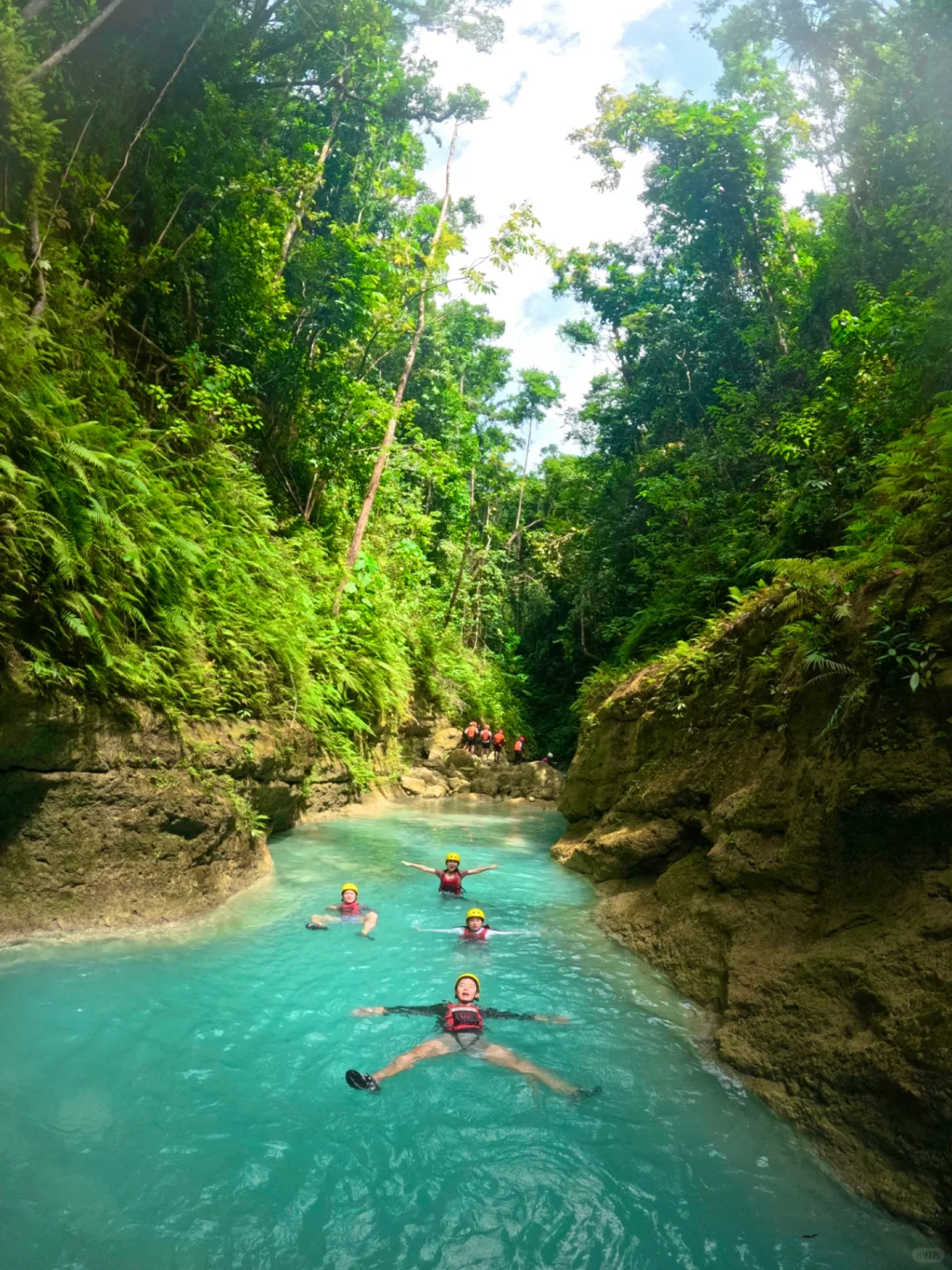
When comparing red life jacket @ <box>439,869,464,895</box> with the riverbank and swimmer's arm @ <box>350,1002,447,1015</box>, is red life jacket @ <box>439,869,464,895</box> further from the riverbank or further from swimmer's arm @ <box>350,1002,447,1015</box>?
swimmer's arm @ <box>350,1002,447,1015</box>

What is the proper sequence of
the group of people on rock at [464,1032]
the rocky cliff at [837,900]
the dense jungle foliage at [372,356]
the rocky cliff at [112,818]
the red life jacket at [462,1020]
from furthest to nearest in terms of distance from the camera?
the dense jungle foliage at [372,356], the rocky cliff at [112,818], the red life jacket at [462,1020], the group of people on rock at [464,1032], the rocky cliff at [837,900]

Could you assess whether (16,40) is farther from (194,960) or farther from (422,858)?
(422,858)

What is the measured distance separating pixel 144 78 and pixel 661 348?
16966mm

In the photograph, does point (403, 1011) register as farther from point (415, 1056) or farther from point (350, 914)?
point (350, 914)

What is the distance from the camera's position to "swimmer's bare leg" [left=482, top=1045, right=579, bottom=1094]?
459 cm

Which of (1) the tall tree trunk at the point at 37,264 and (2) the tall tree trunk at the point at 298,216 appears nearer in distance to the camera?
(1) the tall tree trunk at the point at 37,264

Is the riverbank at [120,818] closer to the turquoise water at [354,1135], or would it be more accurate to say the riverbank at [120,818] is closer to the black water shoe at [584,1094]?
the turquoise water at [354,1135]

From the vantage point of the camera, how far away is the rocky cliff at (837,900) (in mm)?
3703

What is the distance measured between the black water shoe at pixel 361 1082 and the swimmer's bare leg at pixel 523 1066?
976 mm

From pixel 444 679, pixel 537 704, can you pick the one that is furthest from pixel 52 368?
pixel 537 704

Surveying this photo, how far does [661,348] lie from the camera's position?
22.7 m

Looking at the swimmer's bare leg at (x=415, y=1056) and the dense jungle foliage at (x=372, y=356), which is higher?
the dense jungle foliage at (x=372, y=356)

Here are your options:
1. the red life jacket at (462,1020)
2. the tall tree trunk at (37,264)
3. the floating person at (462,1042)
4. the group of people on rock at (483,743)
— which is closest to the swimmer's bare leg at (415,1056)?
the floating person at (462,1042)

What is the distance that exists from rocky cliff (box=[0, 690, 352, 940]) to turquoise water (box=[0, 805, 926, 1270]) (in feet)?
1.68
